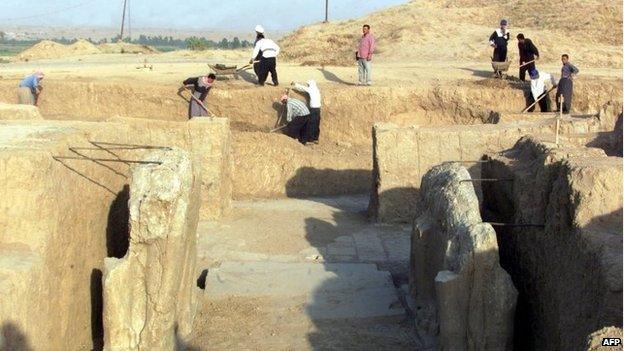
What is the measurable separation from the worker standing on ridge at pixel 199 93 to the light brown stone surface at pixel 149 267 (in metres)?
8.70

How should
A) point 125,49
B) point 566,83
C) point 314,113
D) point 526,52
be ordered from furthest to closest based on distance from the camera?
point 125,49 < point 526,52 < point 314,113 < point 566,83

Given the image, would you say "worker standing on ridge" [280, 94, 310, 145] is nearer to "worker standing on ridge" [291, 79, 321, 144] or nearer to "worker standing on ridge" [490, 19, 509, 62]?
"worker standing on ridge" [291, 79, 321, 144]

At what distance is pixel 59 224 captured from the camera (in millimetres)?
6625

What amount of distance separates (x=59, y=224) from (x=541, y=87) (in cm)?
1185

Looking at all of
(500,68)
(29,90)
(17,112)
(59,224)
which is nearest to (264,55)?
(29,90)

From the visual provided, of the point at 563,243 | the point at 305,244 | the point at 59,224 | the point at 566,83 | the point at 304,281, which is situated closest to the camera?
the point at 563,243

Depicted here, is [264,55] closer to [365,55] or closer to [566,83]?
[365,55]

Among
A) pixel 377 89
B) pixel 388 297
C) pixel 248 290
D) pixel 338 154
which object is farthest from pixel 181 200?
pixel 377 89

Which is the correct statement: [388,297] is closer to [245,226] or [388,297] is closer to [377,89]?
[245,226]

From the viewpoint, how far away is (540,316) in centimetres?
634

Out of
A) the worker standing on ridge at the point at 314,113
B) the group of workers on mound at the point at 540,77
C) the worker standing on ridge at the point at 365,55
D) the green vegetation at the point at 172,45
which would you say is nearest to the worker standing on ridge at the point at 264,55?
the worker standing on ridge at the point at 314,113

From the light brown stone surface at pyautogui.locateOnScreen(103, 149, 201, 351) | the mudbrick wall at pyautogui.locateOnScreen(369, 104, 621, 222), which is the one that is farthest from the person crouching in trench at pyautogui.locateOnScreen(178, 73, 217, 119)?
the light brown stone surface at pyautogui.locateOnScreen(103, 149, 201, 351)

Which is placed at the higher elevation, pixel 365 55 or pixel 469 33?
pixel 469 33

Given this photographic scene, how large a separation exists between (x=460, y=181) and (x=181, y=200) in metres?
2.34
